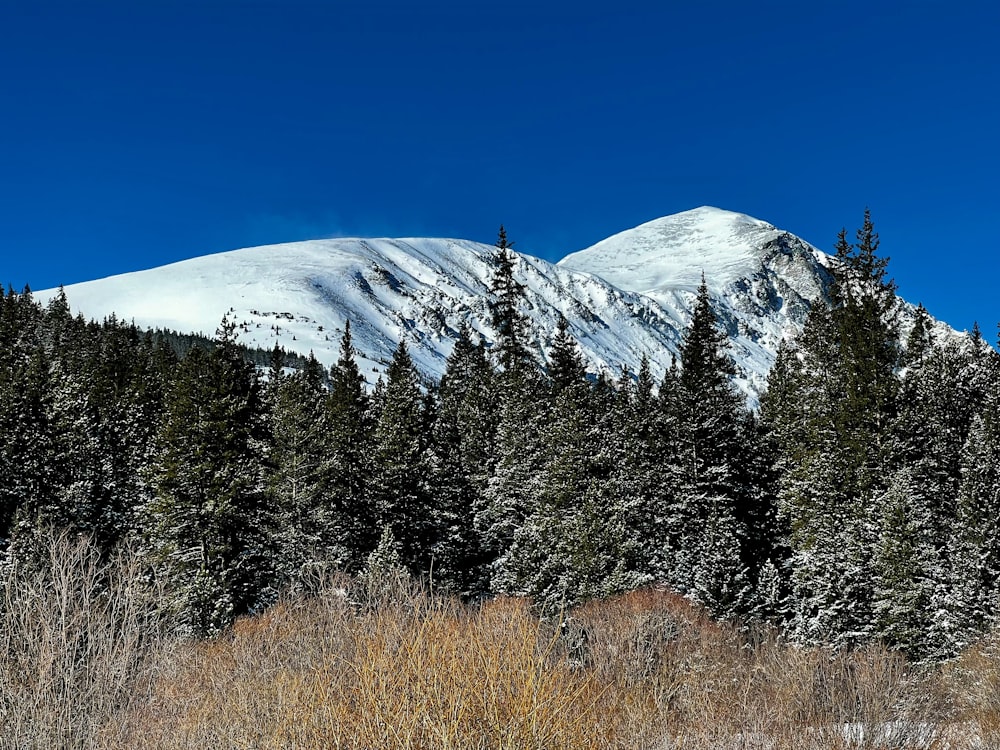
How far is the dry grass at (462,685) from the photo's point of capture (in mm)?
8125

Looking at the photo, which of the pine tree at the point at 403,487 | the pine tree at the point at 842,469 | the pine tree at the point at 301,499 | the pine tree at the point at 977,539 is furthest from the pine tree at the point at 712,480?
the pine tree at the point at 301,499

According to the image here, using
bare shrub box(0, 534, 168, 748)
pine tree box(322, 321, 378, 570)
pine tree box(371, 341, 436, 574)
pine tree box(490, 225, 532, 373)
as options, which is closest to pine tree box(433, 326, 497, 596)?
pine tree box(371, 341, 436, 574)

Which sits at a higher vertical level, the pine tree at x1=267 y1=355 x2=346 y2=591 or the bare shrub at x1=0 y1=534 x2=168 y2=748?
the pine tree at x1=267 y1=355 x2=346 y2=591

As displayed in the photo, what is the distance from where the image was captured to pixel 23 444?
43.5 metres

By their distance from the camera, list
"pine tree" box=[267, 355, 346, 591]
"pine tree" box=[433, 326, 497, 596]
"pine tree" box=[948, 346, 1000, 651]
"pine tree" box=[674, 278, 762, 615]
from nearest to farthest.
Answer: "pine tree" box=[948, 346, 1000, 651]
"pine tree" box=[674, 278, 762, 615]
"pine tree" box=[267, 355, 346, 591]
"pine tree" box=[433, 326, 497, 596]

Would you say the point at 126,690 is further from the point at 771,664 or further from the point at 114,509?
the point at 114,509

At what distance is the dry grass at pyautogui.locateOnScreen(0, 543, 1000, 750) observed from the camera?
812 centimetres

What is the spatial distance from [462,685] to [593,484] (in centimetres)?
3096

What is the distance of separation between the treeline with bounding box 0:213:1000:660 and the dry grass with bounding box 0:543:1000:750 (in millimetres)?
3469

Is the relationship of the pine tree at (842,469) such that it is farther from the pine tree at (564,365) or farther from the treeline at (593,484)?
the pine tree at (564,365)

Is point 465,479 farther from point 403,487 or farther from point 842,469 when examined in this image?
point 842,469

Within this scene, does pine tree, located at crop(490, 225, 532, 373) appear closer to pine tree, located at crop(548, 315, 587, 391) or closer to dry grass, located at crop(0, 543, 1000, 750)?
pine tree, located at crop(548, 315, 587, 391)

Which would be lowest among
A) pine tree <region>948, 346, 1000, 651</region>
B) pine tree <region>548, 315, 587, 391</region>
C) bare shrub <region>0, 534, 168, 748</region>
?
bare shrub <region>0, 534, 168, 748</region>

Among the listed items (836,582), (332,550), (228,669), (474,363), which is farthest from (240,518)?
(836,582)
